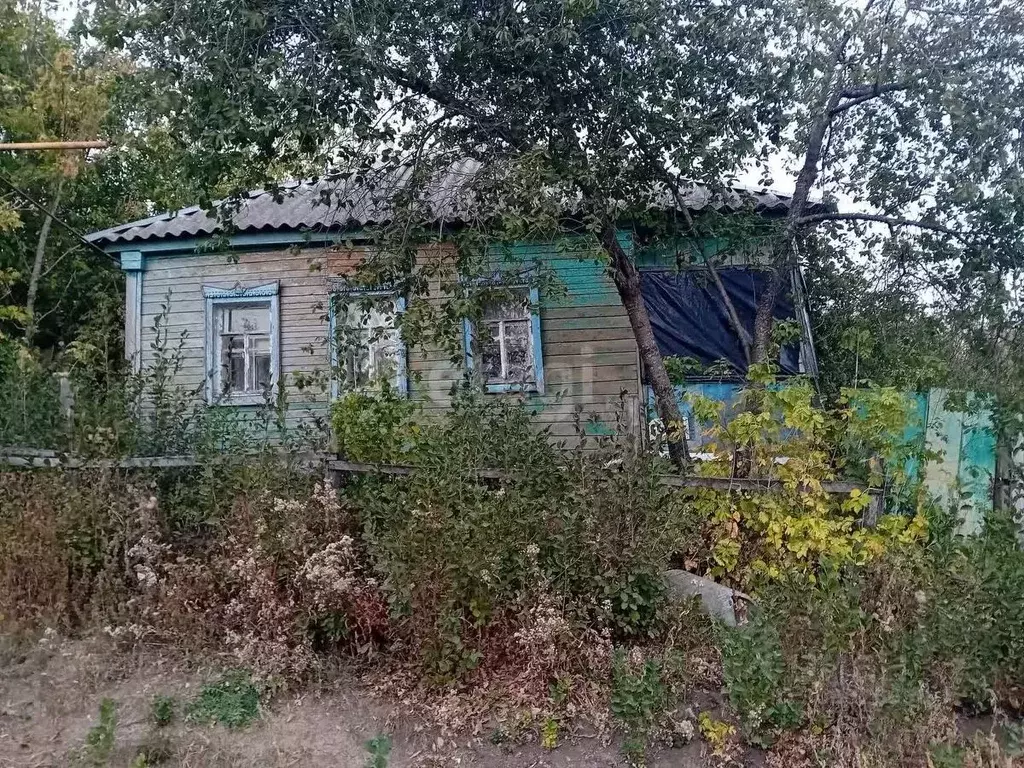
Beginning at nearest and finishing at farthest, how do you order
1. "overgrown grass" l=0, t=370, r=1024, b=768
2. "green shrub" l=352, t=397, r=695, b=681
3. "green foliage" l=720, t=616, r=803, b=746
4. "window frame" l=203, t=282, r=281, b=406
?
"green foliage" l=720, t=616, r=803, b=746 < "overgrown grass" l=0, t=370, r=1024, b=768 < "green shrub" l=352, t=397, r=695, b=681 < "window frame" l=203, t=282, r=281, b=406

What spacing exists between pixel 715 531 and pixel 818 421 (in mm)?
897

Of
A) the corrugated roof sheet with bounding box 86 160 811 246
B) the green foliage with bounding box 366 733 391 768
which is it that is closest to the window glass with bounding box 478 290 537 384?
the corrugated roof sheet with bounding box 86 160 811 246

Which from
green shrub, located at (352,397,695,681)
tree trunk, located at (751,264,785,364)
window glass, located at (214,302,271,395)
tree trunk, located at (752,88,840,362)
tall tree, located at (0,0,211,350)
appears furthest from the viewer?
tall tree, located at (0,0,211,350)

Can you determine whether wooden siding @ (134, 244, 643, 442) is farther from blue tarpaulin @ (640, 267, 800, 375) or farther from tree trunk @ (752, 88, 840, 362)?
tree trunk @ (752, 88, 840, 362)

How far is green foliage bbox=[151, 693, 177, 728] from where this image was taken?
383cm

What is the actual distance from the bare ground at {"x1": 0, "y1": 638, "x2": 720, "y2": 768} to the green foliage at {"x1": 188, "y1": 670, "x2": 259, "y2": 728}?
5 cm

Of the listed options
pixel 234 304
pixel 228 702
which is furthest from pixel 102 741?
pixel 234 304

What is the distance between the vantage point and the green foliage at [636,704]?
11.9ft

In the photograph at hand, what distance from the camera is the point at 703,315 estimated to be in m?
9.14

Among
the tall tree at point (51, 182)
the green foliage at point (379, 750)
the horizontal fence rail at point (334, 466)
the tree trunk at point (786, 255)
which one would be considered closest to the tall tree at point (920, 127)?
the tree trunk at point (786, 255)

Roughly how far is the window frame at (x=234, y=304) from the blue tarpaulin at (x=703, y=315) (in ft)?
15.2

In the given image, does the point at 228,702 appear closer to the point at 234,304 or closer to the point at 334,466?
the point at 334,466

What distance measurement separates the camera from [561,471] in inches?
178

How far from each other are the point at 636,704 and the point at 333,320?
7.19 metres
